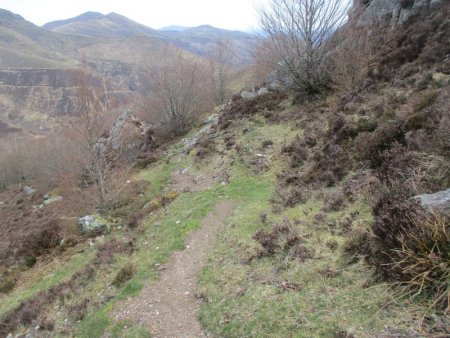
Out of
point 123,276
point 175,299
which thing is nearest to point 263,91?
point 123,276

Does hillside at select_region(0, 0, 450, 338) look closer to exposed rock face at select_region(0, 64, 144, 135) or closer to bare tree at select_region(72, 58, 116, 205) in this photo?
bare tree at select_region(72, 58, 116, 205)

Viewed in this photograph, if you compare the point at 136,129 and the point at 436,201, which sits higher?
the point at 436,201

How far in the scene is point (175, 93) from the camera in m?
29.3

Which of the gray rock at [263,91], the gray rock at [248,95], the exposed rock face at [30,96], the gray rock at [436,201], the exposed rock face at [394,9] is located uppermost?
the exposed rock face at [394,9]

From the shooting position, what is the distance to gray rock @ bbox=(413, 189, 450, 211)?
4.21m

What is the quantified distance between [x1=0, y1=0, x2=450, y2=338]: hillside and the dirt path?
37 mm

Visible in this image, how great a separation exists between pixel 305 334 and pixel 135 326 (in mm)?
3391

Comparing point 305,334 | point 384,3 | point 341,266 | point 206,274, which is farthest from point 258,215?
point 384,3

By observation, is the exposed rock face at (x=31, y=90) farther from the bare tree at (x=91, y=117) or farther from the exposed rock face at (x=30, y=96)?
the bare tree at (x=91, y=117)

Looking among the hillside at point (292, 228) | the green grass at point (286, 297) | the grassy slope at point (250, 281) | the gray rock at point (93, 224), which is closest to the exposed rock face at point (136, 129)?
the hillside at point (292, 228)

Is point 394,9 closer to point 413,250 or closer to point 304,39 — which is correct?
point 304,39

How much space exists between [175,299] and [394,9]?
19.0m

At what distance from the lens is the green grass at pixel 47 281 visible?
10.5 metres

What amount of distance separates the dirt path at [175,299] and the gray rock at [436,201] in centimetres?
382
